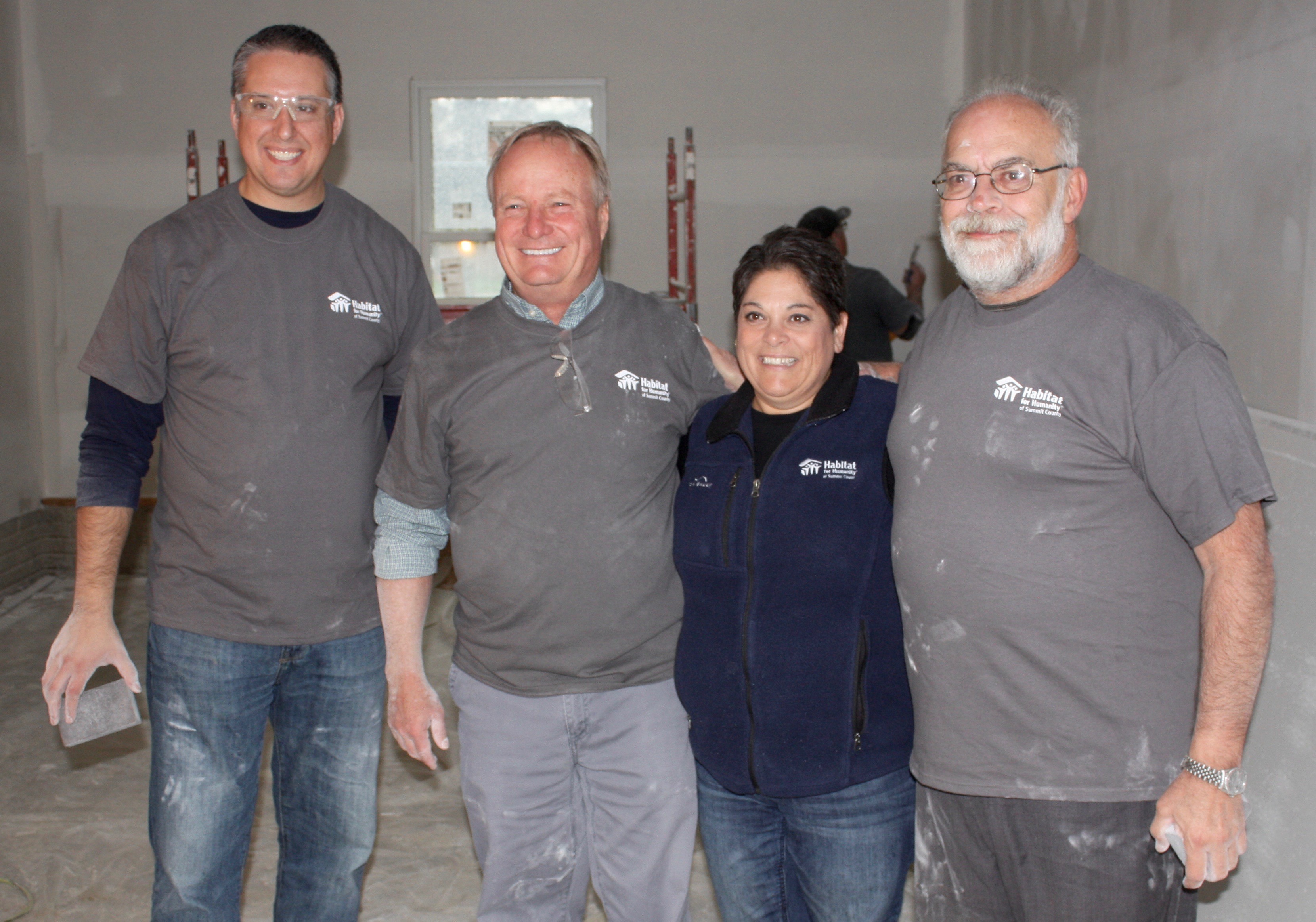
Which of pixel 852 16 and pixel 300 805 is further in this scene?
pixel 852 16

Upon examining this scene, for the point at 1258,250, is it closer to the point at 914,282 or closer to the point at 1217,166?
the point at 1217,166

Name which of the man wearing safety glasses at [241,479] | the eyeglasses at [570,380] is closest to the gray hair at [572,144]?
the eyeglasses at [570,380]

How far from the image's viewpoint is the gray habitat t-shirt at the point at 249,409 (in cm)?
212


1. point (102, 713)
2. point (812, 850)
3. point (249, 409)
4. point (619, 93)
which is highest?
point (619, 93)

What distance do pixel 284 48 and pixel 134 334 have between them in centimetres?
63

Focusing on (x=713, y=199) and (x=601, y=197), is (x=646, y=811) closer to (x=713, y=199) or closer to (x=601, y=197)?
(x=601, y=197)

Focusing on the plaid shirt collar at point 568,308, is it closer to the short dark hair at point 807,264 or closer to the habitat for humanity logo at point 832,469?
the short dark hair at point 807,264

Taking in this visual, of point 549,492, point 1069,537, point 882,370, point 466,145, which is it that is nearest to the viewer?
point 1069,537

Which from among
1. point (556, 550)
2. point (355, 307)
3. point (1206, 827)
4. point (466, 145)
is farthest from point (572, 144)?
point (466, 145)

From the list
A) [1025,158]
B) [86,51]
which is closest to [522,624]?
[1025,158]

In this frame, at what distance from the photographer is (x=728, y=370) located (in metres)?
2.17

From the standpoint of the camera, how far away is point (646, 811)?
2010 mm

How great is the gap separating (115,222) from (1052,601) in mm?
6836

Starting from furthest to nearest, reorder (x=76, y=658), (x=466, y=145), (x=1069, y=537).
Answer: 1. (x=466, y=145)
2. (x=76, y=658)
3. (x=1069, y=537)
